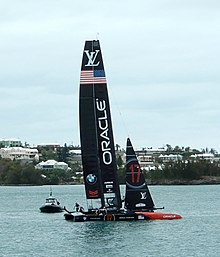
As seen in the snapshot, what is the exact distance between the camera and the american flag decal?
2422 inches

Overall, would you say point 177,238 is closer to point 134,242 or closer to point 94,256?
point 134,242

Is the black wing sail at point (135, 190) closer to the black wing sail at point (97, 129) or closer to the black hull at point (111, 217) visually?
the black hull at point (111, 217)

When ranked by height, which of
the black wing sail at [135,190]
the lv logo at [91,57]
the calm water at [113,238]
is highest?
the lv logo at [91,57]

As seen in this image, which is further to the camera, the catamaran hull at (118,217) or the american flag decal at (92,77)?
the american flag decal at (92,77)

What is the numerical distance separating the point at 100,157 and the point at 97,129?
1748mm

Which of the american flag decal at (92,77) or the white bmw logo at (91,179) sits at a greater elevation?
the american flag decal at (92,77)

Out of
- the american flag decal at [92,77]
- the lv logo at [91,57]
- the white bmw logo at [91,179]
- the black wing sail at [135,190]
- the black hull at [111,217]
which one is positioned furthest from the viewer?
the white bmw logo at [91,179]

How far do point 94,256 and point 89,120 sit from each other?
15513 mm

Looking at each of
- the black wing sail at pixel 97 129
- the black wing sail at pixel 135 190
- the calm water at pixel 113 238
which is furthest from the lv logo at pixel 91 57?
the calm water at pixel 113 238

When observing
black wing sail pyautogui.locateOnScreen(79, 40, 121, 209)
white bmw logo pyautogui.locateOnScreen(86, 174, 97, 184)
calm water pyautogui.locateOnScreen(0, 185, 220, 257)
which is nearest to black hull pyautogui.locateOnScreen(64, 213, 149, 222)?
calm water pyautogui.locateOnScreen(0, 185, 220, 257)

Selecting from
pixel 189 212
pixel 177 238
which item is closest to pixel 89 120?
pixel 177 238

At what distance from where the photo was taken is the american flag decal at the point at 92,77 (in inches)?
2422

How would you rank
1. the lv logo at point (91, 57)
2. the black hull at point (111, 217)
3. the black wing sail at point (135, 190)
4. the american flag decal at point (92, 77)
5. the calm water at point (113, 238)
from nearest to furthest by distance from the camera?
the calm water at point (113, 238) → the black hull at point (111, 217) → the black wing sail at point (135, 190) → the lv logo at point (91, 57) → the american flag decal at point (92, 77)

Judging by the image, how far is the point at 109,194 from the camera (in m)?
62.2
